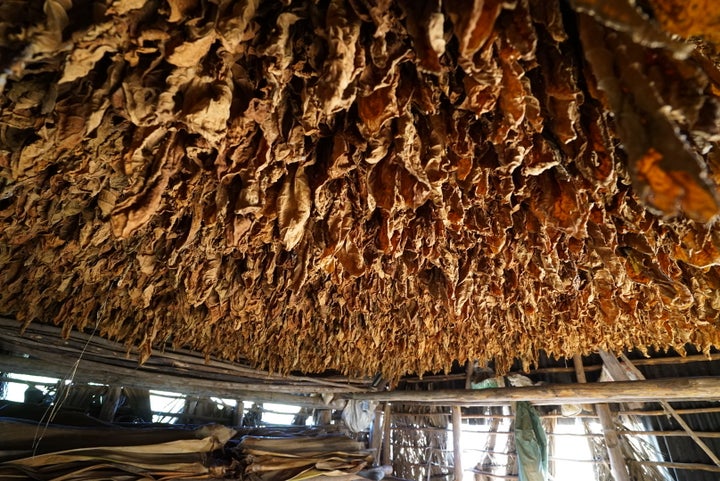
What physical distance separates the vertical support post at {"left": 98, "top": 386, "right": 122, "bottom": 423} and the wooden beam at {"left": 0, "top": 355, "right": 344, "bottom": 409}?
0.29 metres

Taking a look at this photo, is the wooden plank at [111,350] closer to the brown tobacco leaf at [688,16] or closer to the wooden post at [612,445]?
the brown tobacco leaf at [688,16]

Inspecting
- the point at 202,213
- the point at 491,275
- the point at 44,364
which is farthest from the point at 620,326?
the point at 44,364

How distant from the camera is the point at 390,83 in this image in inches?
44.9

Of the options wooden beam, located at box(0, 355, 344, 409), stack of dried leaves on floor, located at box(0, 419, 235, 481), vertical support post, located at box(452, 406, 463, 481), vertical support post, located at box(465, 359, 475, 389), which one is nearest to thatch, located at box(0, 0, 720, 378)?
stack of dried leaves on floor, located at box(0, 419, 235, 481)

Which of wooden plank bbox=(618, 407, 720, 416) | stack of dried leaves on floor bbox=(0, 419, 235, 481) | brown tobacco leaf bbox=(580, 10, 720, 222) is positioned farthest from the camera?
wooden plank bbox=(618, 407, 720, 416)

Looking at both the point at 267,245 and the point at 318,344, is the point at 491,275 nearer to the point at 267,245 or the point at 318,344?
the point at 267,245

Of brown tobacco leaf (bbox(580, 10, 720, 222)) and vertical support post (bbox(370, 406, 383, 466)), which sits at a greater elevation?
brown tobacco leaf (bbox(580, 10, 720, 222))

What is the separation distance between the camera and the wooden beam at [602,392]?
139 inches

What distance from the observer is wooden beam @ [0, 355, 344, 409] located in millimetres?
3961

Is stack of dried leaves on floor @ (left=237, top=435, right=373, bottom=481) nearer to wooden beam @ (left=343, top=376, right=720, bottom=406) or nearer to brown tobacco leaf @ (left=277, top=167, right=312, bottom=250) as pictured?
wooden beam @ (left=343, top=376, right=720, bottom=406)

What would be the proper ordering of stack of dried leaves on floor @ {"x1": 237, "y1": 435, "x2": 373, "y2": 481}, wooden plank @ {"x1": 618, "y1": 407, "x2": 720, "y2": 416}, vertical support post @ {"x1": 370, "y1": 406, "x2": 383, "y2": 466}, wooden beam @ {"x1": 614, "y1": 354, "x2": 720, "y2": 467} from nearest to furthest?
wooden beam @ {"x1": 614, "y1": 354, "x2": 720, "y2": 467}
stack of dried leaves on floor @ {"x1": 237, "y1": 435, "x2": 373, "y2": 481}
wooden plank @ {"x1": 618, "y1": 407, "x2": 720, "y2": 416}
vertical support post @ {"x1": 370, "y1": 406, "x2": 383, "y2": 466}

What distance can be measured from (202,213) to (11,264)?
2226 mm

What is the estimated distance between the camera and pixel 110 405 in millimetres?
4602

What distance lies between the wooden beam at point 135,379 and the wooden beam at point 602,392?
9.27 feet
